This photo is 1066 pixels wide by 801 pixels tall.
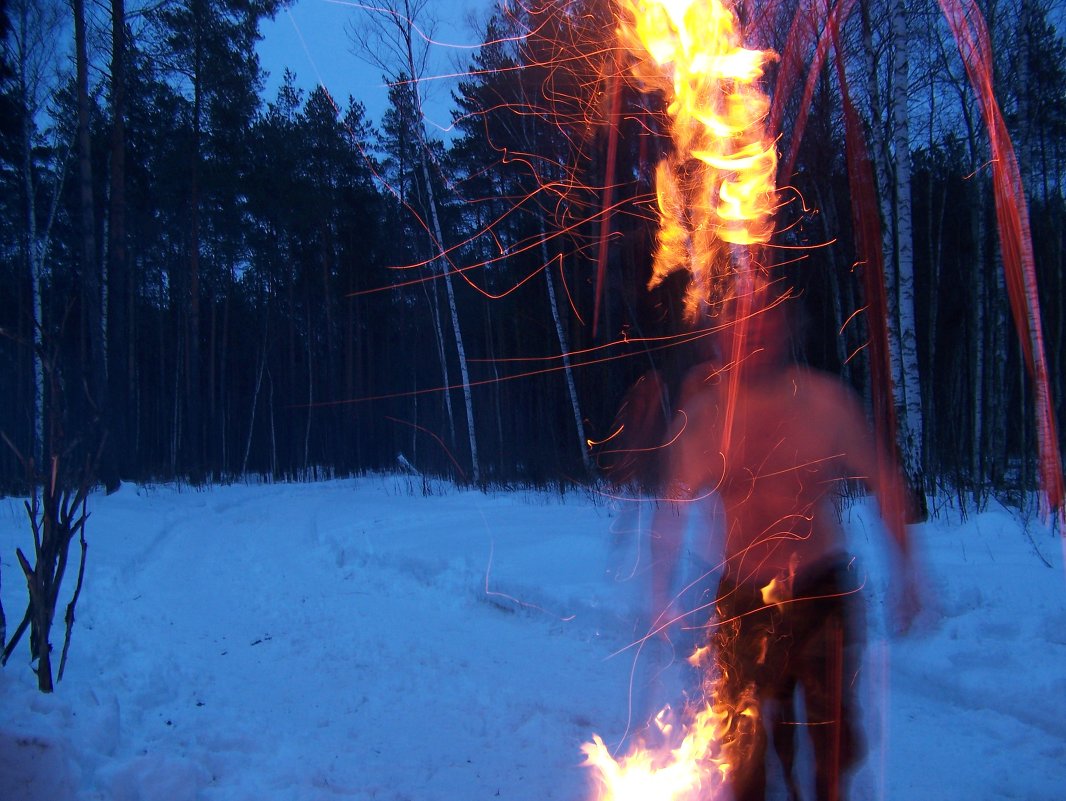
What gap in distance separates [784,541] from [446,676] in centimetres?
299

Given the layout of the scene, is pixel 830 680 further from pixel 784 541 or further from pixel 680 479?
pixel 680 479

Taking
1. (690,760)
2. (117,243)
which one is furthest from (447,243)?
(690,760)

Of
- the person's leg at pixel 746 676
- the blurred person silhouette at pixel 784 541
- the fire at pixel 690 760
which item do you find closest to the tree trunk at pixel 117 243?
the fire at pixel 690 760

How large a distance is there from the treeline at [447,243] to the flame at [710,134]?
3.01 feet

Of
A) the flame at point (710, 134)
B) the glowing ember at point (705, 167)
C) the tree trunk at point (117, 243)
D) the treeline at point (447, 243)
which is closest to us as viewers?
the glowing ember at point (705, 167)

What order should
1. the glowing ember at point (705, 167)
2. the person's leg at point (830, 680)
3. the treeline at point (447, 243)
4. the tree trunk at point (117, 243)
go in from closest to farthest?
1. the person's leg at point (830, 680)
2. the glowing ember at point (705, 167)
3. the treeline at point (447, 243)
4. the tree trunk at point (117, 243)

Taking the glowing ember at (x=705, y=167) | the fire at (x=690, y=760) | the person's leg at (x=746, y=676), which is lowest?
the fire at (x=690, y=760)

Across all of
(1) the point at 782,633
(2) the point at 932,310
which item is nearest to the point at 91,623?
(1) the point at 782,633

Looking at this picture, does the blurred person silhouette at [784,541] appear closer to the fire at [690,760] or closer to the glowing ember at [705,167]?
the fire at [690,760]

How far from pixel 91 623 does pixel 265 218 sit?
29.3 meters

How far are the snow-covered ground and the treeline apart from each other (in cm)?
184

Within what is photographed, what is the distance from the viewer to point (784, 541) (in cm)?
314

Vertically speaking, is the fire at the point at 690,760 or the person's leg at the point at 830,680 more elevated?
the person's leg at the point at 830,680

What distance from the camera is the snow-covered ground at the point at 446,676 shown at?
3.42 metres
